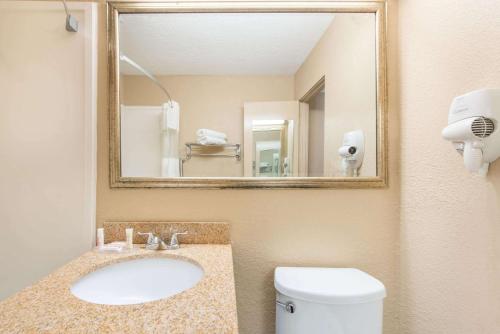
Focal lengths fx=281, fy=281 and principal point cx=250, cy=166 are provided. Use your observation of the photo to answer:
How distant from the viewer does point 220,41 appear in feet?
3.89

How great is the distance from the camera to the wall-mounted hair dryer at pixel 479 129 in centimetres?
70

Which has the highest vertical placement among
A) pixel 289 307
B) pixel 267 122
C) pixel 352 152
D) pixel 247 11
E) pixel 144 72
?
pixel 247 11

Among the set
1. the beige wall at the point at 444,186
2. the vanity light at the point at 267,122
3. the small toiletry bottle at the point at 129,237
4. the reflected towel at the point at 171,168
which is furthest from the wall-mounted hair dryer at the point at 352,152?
the small toiletry bottle at the point at 129,237

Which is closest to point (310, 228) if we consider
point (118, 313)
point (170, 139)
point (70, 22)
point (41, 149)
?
point (170, 139)

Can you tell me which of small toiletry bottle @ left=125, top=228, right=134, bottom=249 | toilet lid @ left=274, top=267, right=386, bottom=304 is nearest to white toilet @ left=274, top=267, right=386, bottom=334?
toilet lid @ left=274, top=267, right=386, bottom=304

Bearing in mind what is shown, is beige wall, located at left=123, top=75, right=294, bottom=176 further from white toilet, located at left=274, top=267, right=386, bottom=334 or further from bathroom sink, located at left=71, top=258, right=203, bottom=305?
white toilet, located at left=274, top=267, right=386, bottom=334

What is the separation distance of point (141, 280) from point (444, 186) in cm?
107

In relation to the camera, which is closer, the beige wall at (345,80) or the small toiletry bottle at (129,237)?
the small toiletry bottle at (129,237)

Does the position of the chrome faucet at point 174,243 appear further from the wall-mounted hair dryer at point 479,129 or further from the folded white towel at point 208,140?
the wall-mounted hair dryer at point 479,129

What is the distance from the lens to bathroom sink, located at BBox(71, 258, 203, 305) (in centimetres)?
89

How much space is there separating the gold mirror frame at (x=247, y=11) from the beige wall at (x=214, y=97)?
0.06 m

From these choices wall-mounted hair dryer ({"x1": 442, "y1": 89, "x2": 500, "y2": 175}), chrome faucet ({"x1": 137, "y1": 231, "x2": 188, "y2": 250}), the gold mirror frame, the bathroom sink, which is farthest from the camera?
the gold mirror frame

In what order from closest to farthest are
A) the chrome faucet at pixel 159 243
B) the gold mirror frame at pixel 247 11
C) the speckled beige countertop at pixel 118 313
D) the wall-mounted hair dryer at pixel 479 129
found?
the speckled beige countertop at pixel 118 313, the wall-mounted hair dryer at pixel 479 129, the chrome faucet at pixel 159 243, the gold mirror frame at pixel 247 11

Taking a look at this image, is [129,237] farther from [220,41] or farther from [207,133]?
[220,41]
